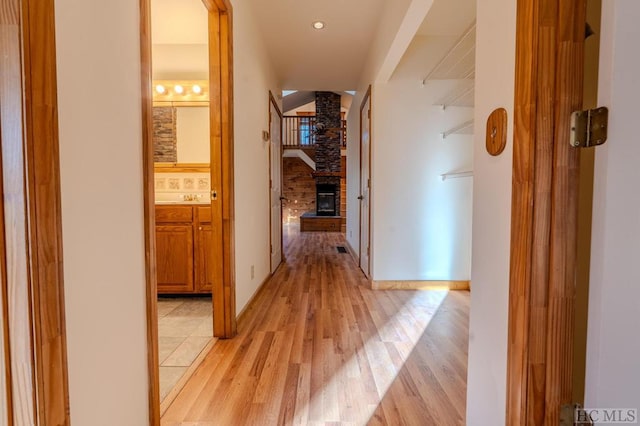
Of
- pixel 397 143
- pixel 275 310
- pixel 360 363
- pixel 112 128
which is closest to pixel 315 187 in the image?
pixel 397 143

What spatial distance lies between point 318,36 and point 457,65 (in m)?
1.45

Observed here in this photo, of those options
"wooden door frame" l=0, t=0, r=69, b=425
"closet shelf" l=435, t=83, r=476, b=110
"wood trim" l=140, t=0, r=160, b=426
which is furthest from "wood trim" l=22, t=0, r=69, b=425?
"closet shelf" l=435, t=83, r=476, b=110

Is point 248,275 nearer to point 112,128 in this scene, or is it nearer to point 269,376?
point 269,376

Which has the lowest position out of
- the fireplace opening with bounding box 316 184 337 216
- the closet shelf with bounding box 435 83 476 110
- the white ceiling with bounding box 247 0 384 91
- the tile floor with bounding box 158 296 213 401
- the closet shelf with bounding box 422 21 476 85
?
the tile floor with bounding box 158 296 213 401

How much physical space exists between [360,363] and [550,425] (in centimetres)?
114

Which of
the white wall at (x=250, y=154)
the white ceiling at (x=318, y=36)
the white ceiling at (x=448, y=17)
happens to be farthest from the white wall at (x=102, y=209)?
the white ceiling at (x=448, y=17)

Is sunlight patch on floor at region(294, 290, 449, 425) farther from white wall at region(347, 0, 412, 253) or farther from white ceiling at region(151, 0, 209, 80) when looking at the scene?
white ceiling at region(151, 0, 209, 80)

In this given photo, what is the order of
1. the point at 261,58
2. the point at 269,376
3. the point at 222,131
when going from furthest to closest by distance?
the point at 261,58 < the point at 222,131 < the point at 269,376

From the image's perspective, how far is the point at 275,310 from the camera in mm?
2688

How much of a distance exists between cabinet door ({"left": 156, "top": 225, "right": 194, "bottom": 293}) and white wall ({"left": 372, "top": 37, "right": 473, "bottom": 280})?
1.85m

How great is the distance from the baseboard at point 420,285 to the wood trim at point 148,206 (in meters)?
2.48

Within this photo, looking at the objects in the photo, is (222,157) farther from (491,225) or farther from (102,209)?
(491,225)

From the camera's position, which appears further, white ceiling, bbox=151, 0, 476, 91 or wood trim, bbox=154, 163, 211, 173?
wood trim, bbox=154, 163, 211, 173

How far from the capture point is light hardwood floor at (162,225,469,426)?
140 cm
